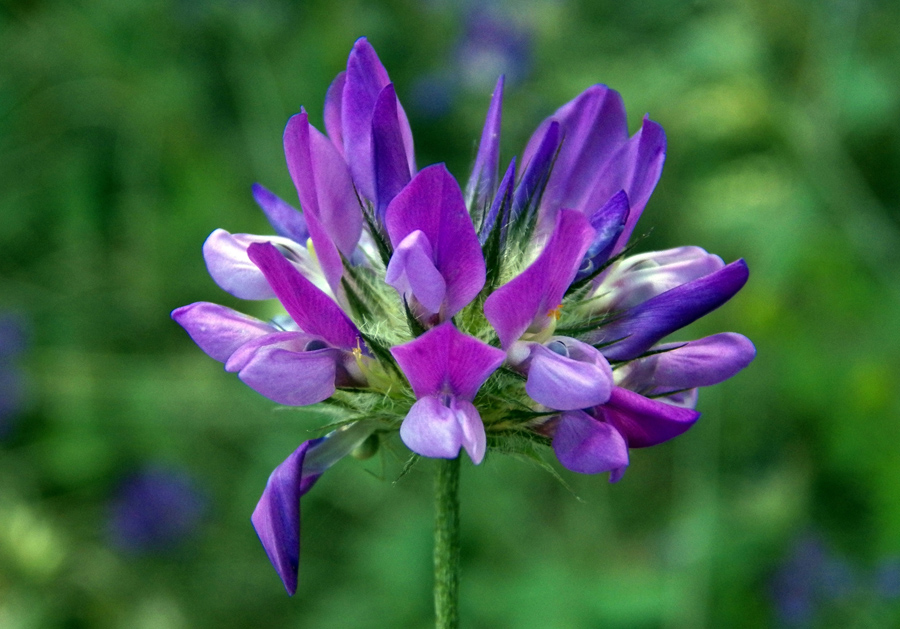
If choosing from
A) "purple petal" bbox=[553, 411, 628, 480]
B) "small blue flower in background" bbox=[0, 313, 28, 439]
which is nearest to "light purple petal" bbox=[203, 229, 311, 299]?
"purple petal" bbox=[553, 411, 628, 480]

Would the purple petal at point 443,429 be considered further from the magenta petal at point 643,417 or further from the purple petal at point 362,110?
the purple petal at point 362,110

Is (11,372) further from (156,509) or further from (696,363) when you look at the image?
(696,363)

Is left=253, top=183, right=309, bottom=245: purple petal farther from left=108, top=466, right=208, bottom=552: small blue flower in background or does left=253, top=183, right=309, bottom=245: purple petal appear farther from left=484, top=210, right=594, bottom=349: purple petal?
left=108, top=466, right=208, bottom=552: small blue flower in background

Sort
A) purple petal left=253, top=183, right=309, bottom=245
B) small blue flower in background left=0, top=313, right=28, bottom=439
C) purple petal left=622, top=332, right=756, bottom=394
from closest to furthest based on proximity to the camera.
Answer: purple petal left=622, top=332, right=756, bottom=394 → purple petal left=253, top=183, right=309, bottom=245 → small blue flower in background left=0, top=313, right=28, bottom=439

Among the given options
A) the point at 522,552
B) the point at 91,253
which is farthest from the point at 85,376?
the point at 522,552

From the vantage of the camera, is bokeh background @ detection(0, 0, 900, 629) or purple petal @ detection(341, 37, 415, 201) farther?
bokeh background @ detection(0, 0, 900, 629)

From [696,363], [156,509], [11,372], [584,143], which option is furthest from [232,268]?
[11,372]

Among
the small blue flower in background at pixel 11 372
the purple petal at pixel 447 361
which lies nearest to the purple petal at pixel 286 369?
the purple petal at pixel 447 361
